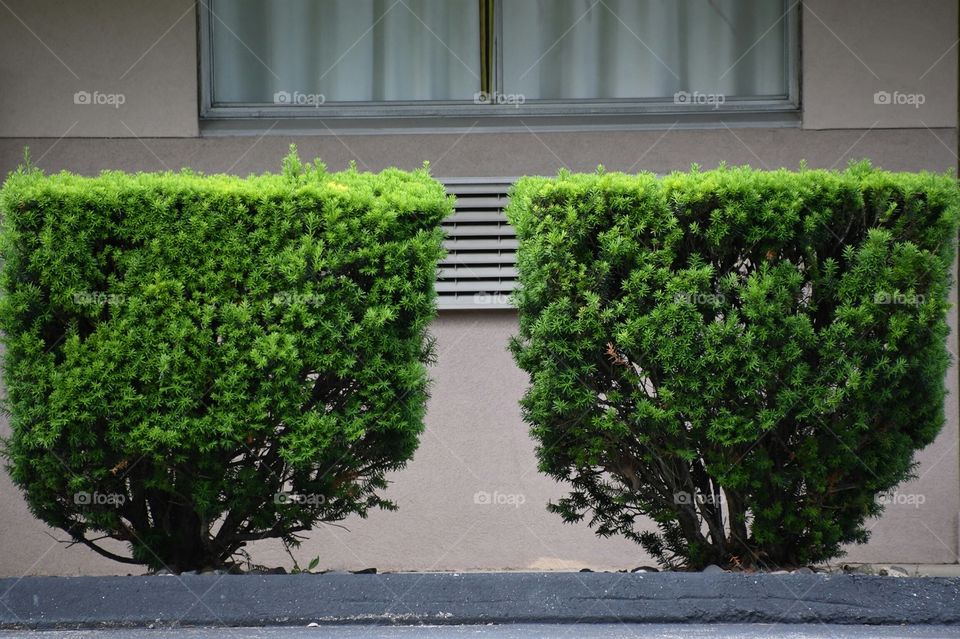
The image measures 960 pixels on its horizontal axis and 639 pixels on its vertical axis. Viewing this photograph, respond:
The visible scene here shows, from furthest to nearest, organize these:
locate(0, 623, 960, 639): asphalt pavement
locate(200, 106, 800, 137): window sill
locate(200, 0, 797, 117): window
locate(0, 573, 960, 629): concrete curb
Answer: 1. locate(200, 0, 797, 117): window
2. locate(200, 106, 800, 137): window sill
3. locate(0, 573, 960, 629): concrete curb
4. locate(0, 623, 960, 639): asphalt pavement

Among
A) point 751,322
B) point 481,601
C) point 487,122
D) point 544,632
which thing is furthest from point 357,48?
point 544,632

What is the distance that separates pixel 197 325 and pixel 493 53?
385 cm

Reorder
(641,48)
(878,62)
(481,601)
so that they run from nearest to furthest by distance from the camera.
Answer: (481,601) < (878,62) < (641,48)

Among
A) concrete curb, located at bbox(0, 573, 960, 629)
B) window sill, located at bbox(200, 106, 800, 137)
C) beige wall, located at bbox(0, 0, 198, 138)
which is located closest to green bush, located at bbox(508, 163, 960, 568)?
concrete curb, located at bbox(0, 573, 960, 629)

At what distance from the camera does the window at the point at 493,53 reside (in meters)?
7.82

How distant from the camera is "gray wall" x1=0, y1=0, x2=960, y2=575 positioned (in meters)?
7.58

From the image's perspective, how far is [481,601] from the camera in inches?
184

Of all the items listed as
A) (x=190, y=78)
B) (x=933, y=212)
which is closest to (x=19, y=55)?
(x=190, y=78)

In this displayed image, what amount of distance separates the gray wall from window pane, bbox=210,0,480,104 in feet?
1.34

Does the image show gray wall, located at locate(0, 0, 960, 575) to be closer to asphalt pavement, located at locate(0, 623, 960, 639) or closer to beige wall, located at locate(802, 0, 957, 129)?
beige wall, located at locate(802, 0, 957, 129)

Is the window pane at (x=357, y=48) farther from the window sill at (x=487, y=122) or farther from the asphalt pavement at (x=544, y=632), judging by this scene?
the asphalt pavement at (x=544, y=632)

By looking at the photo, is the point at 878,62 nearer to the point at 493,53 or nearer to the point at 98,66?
the point at 493,53

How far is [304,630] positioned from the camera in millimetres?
4574

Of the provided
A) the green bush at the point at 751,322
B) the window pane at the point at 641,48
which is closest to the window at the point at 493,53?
the window pane at the point at 641,48
